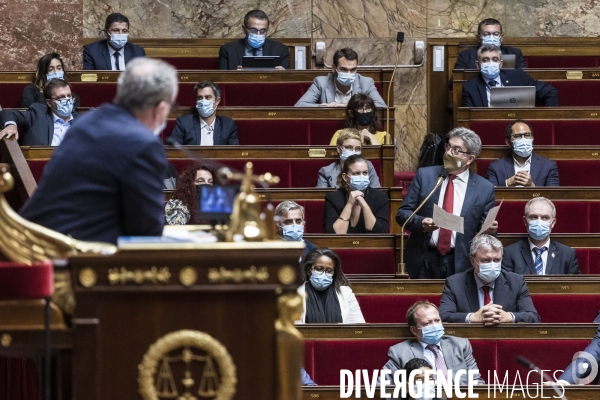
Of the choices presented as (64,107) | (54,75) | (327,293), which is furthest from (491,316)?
(54,75)

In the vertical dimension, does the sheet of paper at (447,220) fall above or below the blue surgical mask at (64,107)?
below

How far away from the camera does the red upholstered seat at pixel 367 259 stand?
225 inches

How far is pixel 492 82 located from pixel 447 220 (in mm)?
2148

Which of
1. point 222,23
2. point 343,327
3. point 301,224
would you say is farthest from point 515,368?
point 222,23

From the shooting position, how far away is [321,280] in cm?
501

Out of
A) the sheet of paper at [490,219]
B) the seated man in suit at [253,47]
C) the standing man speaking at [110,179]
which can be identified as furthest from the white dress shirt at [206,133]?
the standing man speaking at [110,179]

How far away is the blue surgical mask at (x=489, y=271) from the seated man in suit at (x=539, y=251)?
0.44 m

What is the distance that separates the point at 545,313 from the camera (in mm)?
5312

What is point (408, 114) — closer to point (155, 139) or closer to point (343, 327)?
point (343, 327)

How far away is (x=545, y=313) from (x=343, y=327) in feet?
3.67

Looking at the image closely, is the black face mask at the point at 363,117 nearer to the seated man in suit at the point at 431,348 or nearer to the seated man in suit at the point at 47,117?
the seated man in suit at the point at 47,117

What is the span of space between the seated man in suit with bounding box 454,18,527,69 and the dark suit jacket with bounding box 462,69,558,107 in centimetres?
33

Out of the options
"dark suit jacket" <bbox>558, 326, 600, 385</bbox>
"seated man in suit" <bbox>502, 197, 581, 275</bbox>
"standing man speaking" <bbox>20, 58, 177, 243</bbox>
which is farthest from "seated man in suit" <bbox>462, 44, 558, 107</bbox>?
"standing man speaking" <bbox>20, 58, 177, 243</bbox>

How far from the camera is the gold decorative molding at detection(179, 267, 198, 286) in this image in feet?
5.70
